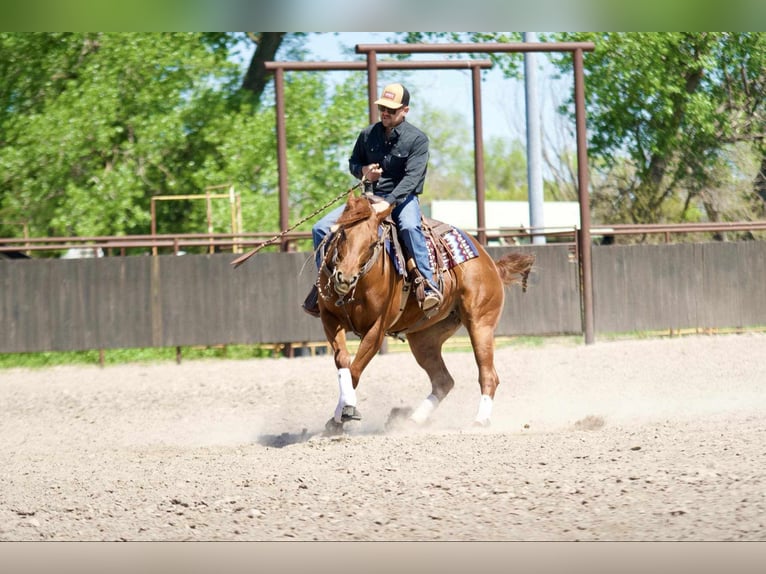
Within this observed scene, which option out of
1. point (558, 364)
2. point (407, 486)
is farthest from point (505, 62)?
point (407, 486)

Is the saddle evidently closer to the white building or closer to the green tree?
the green tree

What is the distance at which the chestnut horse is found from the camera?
8570 mm

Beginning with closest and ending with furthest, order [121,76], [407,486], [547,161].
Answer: [407,486], [121,76], [547,161]

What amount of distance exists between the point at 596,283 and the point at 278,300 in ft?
16.3

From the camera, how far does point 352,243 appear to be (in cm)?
851

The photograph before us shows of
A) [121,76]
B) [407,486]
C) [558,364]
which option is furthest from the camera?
[121,76]

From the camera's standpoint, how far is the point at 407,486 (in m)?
6.55

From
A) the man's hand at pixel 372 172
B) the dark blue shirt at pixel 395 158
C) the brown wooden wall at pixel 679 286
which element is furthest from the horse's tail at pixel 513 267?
the brown wooden wall at pixel 679 286

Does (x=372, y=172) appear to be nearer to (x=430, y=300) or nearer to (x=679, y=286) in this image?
(x=430, y=300)

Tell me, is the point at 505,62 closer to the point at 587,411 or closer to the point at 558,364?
the point at 558,364

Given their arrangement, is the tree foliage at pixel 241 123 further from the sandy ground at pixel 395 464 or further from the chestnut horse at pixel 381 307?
the chestnut horse at pixel 381 307

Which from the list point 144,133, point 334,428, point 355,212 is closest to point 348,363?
point 334,428

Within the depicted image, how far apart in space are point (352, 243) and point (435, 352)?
2235 millimetres
